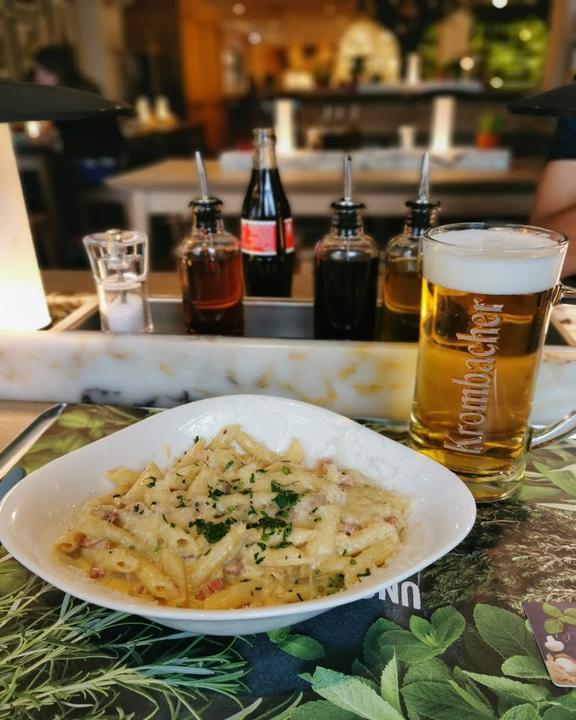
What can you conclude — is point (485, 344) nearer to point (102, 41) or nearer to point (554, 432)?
point (554, 432)

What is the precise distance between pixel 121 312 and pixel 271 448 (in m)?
0.38

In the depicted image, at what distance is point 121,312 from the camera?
945 millimetres

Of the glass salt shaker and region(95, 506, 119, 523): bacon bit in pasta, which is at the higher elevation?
the glass salt shaker

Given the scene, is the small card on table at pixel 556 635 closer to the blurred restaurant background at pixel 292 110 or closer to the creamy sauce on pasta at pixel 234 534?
the creamy sauce on pasta at pixel 234 534

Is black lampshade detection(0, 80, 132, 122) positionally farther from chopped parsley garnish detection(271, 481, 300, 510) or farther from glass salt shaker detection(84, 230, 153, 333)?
chopped parsley garnish detection(271, 481, 300, 510)

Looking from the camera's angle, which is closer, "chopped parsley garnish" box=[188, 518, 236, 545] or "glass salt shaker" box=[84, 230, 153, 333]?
"chopped parsley garnish" box=[188, 518, 236, 545]

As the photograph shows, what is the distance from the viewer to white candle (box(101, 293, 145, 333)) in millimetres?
943

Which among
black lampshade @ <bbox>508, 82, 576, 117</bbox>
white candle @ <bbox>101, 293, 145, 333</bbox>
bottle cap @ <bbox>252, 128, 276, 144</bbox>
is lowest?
white candle @ <bbox>101, 293, 145, 333</bbox>

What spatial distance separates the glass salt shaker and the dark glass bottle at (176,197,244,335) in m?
0.07

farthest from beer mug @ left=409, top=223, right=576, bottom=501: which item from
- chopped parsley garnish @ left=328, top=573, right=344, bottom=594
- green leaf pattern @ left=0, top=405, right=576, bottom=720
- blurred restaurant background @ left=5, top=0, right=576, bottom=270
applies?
blurred restaurant background @ left=5, top=0, right=576, bottom=270

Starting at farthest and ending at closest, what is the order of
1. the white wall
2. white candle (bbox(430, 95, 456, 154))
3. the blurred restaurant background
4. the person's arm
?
the white wall, white candle (bbox(430, 95, 456, 154)), the blurred restaurant background, the person's arm

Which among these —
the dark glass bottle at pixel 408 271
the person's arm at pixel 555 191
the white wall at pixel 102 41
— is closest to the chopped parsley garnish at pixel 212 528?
the dark glass bottle at pixel 408 271

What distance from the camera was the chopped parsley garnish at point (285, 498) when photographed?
1.95ft

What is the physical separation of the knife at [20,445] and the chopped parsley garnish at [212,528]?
245 mm
